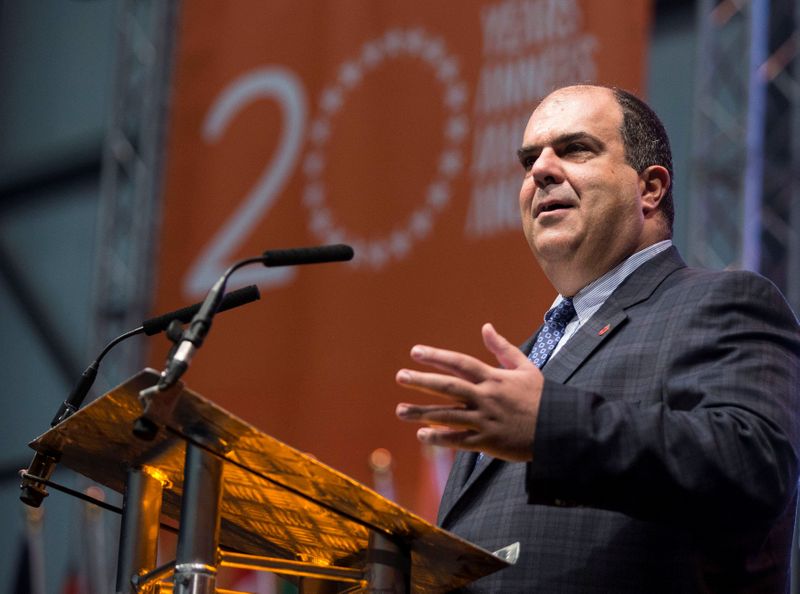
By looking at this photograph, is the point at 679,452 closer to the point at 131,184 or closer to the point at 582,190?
the point at 582,190

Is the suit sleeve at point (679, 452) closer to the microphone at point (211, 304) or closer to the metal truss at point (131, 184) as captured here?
the microphone at point (211, 304)

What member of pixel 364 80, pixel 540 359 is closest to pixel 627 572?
pixel 540 359

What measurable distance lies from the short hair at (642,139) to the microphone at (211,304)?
2.51 feet

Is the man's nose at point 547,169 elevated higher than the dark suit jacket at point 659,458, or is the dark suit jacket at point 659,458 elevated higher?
the man's nose at point 547,169

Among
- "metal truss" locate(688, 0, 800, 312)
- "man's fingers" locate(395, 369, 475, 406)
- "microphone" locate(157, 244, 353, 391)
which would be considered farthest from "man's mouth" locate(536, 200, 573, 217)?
"metal truss" locate(688, 0, 800, 312)

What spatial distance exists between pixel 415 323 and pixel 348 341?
373 mm

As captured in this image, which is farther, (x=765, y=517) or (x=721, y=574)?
(x=721, y=574)

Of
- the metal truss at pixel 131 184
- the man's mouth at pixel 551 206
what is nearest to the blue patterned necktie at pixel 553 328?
the man's mouth at pixel 551 206

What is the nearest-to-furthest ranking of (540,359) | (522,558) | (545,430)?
(545,430), (522,558), (540,359)

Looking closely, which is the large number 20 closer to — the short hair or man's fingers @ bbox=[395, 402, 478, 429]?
the short hair

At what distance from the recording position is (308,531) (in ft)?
6.16

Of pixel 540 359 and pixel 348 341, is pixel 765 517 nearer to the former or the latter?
pixel 540 359

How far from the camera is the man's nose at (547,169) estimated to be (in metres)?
2.41

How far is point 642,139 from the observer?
248 centimetres
